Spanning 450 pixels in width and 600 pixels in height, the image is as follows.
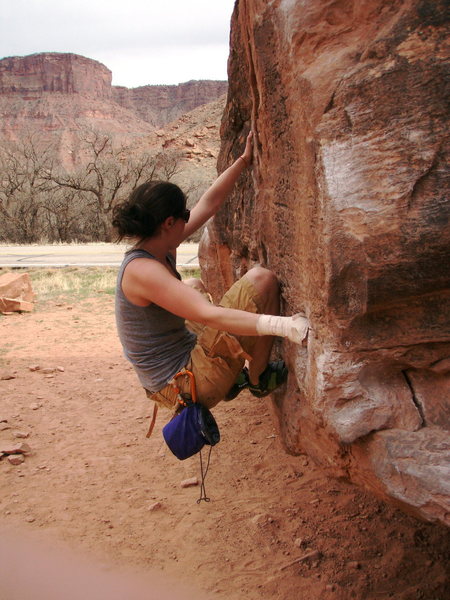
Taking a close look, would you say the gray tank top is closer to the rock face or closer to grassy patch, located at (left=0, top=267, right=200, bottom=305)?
the rock face

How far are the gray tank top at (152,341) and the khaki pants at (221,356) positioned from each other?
2.9 inches

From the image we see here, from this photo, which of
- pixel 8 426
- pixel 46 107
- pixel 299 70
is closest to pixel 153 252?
pixel 299 70

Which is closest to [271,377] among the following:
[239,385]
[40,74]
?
[239,385]

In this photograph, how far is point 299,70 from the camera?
206 centimetres

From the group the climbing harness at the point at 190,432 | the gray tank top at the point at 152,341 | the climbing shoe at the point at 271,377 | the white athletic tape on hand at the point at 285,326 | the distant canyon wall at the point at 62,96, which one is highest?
the distant canyon wall at the point at 62,96

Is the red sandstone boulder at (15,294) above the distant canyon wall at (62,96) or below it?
below

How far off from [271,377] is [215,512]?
930 millimetres

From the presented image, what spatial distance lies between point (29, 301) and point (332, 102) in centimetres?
711

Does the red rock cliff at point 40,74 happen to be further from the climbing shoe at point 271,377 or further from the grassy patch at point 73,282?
the climbing shoe at point 271,377

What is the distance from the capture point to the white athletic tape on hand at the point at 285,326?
219cm

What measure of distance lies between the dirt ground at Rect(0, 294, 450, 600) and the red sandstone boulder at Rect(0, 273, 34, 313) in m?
3.14

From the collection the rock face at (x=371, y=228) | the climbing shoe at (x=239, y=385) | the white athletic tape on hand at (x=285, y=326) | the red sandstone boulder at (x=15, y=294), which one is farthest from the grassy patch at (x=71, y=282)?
the rock face at (x=371, y=228)

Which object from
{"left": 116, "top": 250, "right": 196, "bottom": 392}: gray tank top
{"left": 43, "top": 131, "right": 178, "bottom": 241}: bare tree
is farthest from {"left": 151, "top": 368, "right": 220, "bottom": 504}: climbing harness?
{"left": 43, "top": 131, "right": 178, "bottom": 241}: bare tree

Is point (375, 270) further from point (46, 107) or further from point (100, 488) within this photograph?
point (46, 107)
